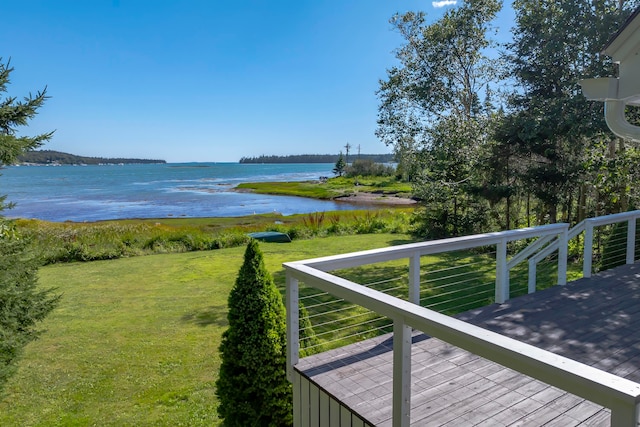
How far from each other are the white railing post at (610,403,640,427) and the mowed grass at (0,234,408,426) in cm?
384

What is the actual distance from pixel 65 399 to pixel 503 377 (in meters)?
4.67

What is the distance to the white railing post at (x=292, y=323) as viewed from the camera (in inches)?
115

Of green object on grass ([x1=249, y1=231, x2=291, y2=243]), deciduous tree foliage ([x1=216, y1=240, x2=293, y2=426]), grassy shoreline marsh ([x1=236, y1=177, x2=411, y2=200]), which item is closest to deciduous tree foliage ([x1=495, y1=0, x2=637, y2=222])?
green object on grass ([x1=249, y1=231, x2=291, y2=243])

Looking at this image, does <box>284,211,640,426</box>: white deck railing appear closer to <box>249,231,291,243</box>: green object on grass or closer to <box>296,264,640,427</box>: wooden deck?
<box>296,264,640,427</box>: wooden deck

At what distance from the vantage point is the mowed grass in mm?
4340

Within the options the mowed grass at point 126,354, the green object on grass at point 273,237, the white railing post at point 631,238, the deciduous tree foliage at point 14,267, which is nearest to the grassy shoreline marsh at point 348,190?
the green object on grass at point 273,237

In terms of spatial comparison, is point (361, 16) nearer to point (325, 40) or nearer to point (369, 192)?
point (325, 40)

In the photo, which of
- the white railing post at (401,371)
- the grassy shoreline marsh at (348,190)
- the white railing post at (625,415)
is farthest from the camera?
the grassy shoreline marsh at (348,190)

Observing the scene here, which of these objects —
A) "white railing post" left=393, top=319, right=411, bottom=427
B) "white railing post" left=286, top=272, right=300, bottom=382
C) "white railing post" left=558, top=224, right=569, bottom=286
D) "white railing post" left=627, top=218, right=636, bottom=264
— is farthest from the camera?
"white railing post" left=627, top=218, right=636, bottom=264

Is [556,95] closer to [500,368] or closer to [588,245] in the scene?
[588,245]

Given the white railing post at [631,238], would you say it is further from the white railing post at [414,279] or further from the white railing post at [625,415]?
the white railing post at [625,415]

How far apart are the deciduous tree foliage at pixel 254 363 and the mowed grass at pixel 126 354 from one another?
3.43 feet

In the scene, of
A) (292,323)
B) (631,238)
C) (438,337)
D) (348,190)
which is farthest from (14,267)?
(348,190)

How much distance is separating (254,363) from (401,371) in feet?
5.40
